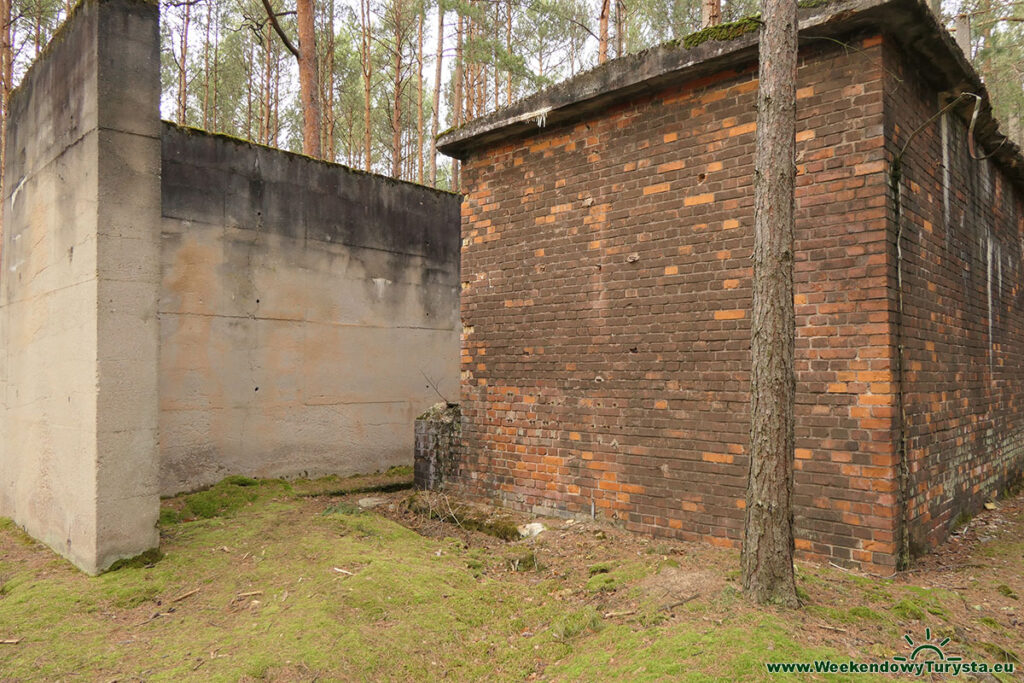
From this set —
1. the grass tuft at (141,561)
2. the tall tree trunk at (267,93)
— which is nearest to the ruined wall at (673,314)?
the grass tuft at (141,561)

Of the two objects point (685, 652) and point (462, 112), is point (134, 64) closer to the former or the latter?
point (685, 652)

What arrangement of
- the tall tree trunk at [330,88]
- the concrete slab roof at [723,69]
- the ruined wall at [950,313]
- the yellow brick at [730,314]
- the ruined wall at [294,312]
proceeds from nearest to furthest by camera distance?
the concrete slab roof at [723,69]
the ruined wall at [950,313]
the yellow brick at [730,314]
the ruined wall at [294,312]
the tall tree trunk at [330,88]

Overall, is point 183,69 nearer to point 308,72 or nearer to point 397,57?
point 397,57

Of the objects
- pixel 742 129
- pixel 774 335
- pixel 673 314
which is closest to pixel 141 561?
pixel 673 314

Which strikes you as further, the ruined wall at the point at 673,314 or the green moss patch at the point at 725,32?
the green moss patch at the point at 725,32

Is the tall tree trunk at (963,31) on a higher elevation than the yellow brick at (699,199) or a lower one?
higher

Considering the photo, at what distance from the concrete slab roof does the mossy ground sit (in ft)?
11.6

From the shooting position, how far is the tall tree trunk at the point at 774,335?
10.7 ft

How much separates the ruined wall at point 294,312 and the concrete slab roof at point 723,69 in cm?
217

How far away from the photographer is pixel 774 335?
326cm

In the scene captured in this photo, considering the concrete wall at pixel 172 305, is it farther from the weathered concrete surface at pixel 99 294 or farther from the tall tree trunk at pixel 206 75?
the tall tree trunk at pixel 206 75

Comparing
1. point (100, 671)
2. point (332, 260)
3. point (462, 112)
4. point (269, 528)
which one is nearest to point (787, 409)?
point (100, 671)

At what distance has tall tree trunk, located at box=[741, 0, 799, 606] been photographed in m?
3.25

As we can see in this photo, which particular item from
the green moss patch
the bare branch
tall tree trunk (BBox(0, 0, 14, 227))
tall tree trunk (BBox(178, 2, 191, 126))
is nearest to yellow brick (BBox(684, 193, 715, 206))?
the green moss patch
